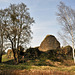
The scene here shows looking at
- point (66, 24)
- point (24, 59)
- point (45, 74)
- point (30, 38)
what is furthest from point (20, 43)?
point (45, 74)

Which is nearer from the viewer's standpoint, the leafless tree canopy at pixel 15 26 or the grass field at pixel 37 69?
the grass field at pixel 37 69

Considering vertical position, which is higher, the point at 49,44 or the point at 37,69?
the point at 49,44

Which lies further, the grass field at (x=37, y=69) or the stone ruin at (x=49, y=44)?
the stone ruin at (x=49, y=44)

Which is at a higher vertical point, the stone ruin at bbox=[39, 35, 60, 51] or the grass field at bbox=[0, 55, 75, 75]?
the stone ruin at bbox=[39, 35, 60, 51]

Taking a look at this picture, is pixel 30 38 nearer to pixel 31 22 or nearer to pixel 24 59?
pixel 31 22

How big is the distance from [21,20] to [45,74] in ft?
65.3

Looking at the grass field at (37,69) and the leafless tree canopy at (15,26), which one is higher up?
the leafless tree canopy at (15,26)

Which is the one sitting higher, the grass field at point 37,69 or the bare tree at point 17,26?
the bare tree at point 17,26

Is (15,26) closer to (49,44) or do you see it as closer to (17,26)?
(17,26)

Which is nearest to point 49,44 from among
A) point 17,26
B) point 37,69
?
point 17,26

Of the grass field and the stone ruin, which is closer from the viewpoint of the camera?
the grass field

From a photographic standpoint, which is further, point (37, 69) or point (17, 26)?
point (17, 26)

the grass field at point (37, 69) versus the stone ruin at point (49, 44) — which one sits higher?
the stone ruin at point (49, 44)

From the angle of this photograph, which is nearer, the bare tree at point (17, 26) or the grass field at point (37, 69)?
the grass field at point (37, 69)
